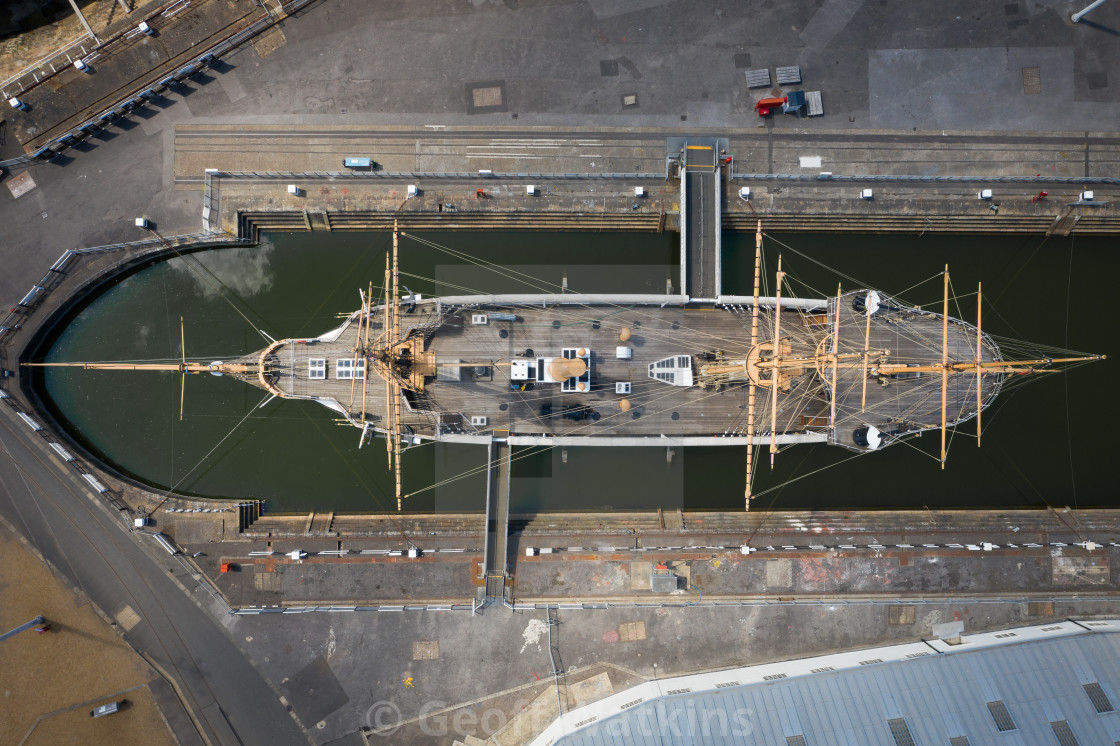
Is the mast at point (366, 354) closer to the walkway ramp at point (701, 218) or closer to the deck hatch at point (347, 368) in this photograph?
the deck hatch at point (347, 368)

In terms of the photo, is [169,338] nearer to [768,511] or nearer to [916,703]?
[768,511]

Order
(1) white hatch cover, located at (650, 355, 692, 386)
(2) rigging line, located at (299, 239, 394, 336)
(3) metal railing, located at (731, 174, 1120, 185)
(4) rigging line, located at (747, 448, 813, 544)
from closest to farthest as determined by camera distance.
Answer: (1) white hatch cover, located at (650, 355, 692, 386) < (3) metal railing, located at (731, 174, 1120, 185) < (4) rigging line, located at (747, 448, 813, 544) < (2) rigging line, located at (299, 239, 394, 336)

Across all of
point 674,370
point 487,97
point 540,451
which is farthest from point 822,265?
point 487,97

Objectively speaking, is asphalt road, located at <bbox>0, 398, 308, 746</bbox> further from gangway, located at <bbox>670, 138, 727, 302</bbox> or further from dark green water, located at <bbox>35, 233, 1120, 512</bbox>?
gangway, located at <bbox>670, 138, 727, 302</bbox>

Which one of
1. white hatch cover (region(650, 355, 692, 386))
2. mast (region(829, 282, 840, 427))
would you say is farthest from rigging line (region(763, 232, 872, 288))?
white hatch cover (region(650, 355, 692, 386))

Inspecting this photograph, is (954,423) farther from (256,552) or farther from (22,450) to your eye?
(22,450)

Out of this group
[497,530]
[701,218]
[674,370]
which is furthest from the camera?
[497,530]

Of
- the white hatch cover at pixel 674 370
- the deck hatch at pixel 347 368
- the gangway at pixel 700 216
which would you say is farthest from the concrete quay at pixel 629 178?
the white hatch cover at pixel 674 370
